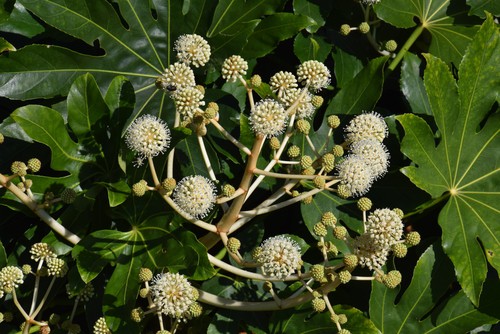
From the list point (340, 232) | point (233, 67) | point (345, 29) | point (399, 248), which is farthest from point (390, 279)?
point (345, 29)

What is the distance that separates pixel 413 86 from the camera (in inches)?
124

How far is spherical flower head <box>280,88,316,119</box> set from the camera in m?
2.59

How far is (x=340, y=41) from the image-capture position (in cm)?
333

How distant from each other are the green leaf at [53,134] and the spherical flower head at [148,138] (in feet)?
1.12

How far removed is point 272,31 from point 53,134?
3.35ft

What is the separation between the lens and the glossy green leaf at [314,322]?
262 centimetres

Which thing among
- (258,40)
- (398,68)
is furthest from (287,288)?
(398,68)

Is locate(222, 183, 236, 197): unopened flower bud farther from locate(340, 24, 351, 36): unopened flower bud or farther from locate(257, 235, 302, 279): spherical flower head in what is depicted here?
locate(340, 24, 351, 36): unopened flower bud

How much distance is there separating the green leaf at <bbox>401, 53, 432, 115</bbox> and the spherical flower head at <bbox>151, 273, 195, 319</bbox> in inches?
55.1

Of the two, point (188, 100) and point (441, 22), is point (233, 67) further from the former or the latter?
point (441, 22)

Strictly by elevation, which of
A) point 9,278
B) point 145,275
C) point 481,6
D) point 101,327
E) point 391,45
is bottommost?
point 101,327

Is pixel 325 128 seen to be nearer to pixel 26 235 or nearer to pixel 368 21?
pixel 368 21

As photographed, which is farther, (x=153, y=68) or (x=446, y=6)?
(x=446, y=6)

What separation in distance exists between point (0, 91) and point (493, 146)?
212 cm
